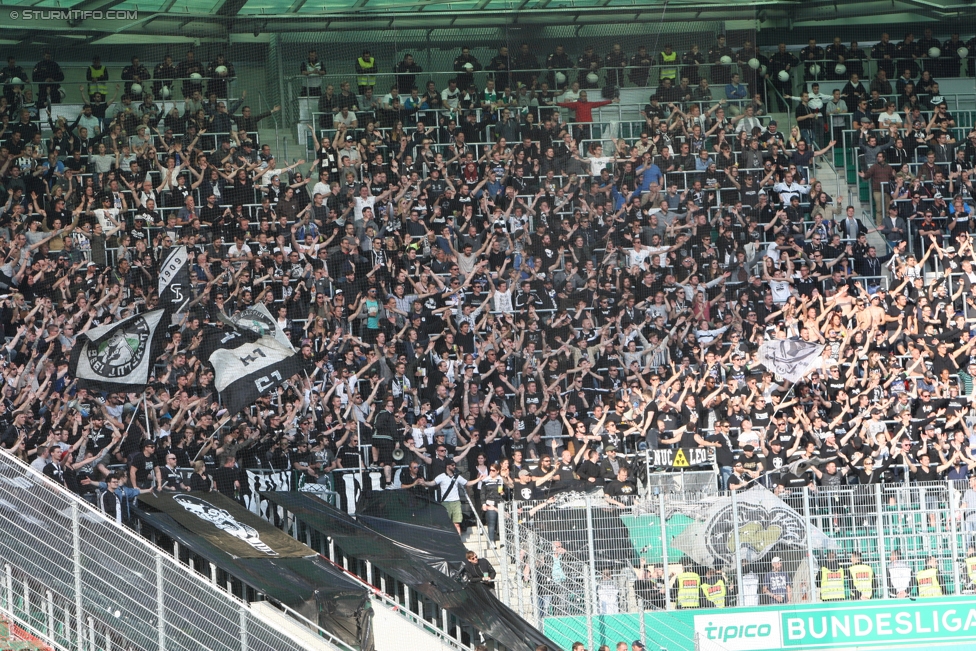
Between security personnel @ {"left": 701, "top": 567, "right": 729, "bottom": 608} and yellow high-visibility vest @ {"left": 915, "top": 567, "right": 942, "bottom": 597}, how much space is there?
1810 millimetres

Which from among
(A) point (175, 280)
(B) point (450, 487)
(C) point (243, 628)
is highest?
(A) point (175, 280)

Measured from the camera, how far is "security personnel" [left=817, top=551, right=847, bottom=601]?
13.4 m

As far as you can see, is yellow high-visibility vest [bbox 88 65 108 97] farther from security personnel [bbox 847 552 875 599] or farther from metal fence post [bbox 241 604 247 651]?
security personnel [bbox 847 552 875 599]

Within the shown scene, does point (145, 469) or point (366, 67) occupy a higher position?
point (366, 67)

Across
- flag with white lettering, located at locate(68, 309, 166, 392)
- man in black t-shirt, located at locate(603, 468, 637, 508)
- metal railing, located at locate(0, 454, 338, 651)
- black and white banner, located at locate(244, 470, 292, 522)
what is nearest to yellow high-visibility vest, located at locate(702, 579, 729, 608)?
man in black t-shirt, located at locate(603, 468, 637, 508)

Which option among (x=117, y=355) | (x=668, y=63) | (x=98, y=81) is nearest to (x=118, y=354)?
(x=117, y=355)

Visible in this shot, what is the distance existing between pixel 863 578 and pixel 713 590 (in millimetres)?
1426

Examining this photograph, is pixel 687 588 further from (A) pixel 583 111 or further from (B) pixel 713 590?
(A) pixel 583 111

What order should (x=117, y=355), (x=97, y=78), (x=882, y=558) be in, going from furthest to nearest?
(x=97, y=78), (x=117, y=355), (x=882, y=558)

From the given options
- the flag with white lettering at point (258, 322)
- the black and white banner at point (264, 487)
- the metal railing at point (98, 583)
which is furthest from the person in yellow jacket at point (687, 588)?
the flag with white lettering at point (258, 322)

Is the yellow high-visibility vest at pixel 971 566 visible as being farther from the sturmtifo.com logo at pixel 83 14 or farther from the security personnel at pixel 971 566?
the sturmtifo.com logo at pixel 83 14

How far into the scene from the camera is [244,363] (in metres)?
15.7

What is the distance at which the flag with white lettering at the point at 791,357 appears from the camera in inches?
650

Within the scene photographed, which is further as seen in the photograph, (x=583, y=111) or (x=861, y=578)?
(x=583, y=111)
